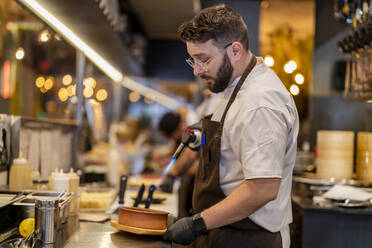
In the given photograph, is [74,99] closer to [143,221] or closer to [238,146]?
[143,221]

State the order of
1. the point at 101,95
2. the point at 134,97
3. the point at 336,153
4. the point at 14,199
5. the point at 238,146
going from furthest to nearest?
the point at 134,97 → the point at 101,95 → the point at 336,153 → the point at 14,199 → the point at 238,146

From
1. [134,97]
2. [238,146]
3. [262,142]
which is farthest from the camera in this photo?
[134,97]

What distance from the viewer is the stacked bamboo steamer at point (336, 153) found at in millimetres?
3312

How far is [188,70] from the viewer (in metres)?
8.88

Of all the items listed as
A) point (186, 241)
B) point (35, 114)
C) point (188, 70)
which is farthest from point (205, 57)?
point (188, 70)

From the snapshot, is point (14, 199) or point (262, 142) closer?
point (262, 142)

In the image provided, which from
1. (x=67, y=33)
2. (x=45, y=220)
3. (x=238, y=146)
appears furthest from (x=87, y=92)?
(x=238, y=146)

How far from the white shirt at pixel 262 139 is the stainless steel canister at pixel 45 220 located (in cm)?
72

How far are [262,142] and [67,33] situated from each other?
1.66 meters

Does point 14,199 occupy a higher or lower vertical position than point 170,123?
lower

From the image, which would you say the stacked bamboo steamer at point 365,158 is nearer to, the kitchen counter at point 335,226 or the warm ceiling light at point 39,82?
the kitchen counter at point 335,226

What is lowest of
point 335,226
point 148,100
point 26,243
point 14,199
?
point 335,226

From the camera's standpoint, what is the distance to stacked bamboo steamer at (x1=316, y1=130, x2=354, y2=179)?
3312mm

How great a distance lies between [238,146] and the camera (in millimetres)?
1747
